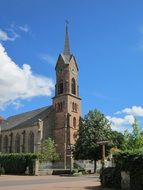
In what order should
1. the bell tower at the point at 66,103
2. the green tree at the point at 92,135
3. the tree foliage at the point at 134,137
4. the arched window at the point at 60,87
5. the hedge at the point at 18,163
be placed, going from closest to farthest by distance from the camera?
the hedge at the point at 18,163, the tree foliage at the point at 134,137, the green tree at the point at 92,135, the bell tower at the point at 66,103, the arched window at the point at 60,87

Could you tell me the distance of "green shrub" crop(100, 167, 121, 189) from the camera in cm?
2332

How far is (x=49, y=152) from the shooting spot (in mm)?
68000

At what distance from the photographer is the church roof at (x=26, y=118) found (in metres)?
79.6

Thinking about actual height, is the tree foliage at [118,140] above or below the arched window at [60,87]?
below

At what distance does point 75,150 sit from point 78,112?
16.4m

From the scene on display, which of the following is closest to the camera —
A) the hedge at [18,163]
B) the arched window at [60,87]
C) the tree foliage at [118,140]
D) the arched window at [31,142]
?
the hedge at [18,163]

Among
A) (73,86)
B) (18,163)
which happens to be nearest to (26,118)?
(73,86)

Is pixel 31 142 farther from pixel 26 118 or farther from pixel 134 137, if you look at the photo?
pixel 134 137

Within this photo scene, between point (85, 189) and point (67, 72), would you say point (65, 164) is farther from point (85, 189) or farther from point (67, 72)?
point (85, 189)

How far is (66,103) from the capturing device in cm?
7562

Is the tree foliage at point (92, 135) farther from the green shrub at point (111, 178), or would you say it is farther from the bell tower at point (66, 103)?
the green shrub at point (111, 178)

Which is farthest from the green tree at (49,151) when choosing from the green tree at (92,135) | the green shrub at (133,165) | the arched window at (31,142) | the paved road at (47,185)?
the green shrub at (133,165)

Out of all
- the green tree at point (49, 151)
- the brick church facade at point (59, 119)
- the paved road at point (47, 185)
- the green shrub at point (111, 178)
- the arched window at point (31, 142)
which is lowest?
the paved road at point (47, 185)

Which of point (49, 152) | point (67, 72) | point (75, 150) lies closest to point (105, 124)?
point (75, 150)
